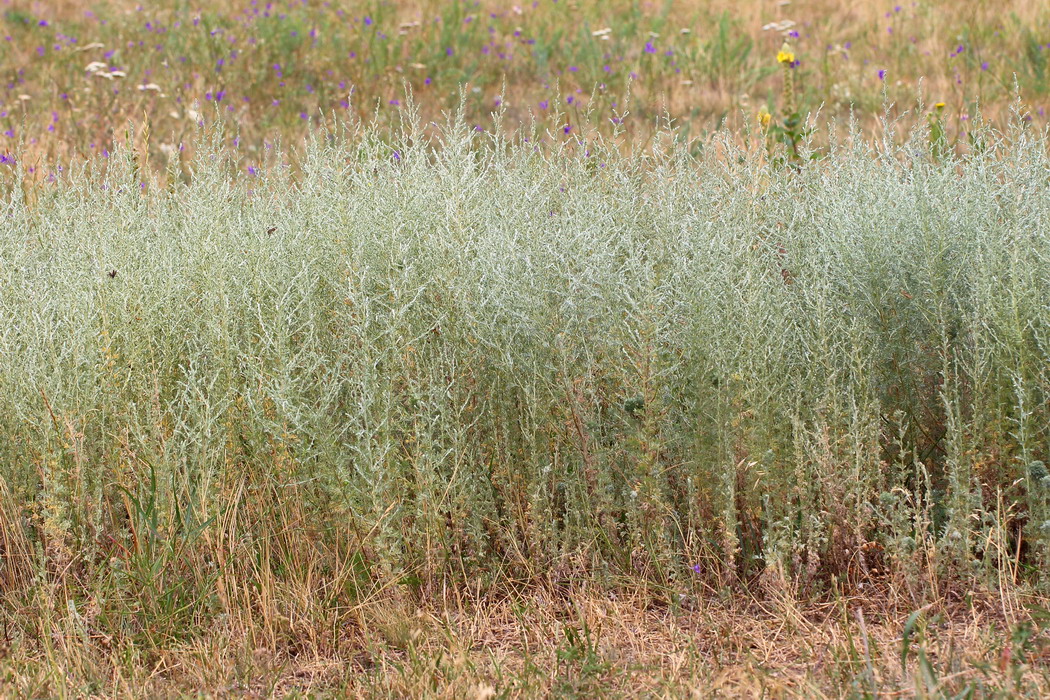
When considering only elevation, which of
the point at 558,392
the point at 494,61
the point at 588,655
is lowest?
the point at 588,655

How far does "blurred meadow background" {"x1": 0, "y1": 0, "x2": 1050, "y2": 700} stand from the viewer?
2.44m

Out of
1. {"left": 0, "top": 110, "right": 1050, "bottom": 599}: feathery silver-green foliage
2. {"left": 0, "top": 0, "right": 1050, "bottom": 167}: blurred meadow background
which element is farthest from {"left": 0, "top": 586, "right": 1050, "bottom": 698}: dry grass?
{"left": 0, "top": 0, "right": 1050, "bottom": 167}: blurred meadow background

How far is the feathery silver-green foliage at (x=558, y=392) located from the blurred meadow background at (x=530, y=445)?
2 cm

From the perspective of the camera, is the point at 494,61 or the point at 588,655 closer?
the point at 588,655

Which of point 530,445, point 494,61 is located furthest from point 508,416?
point 494,61

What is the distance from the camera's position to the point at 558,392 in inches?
112

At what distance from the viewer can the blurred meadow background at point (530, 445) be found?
2439mm

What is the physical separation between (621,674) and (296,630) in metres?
0.79

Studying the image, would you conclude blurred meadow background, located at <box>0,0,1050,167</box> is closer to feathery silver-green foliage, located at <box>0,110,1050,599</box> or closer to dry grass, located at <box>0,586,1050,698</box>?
feathery silver-green foliage, located at <box>0,110,1050,599</box>

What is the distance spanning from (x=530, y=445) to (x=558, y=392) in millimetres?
160

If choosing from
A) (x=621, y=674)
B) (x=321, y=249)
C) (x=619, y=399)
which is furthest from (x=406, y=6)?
(x=621, y=674)

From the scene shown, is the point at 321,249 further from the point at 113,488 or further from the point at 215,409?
the point at 113,488

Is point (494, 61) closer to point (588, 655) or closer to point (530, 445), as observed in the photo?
point (530, 445)

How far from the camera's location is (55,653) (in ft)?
7.96
